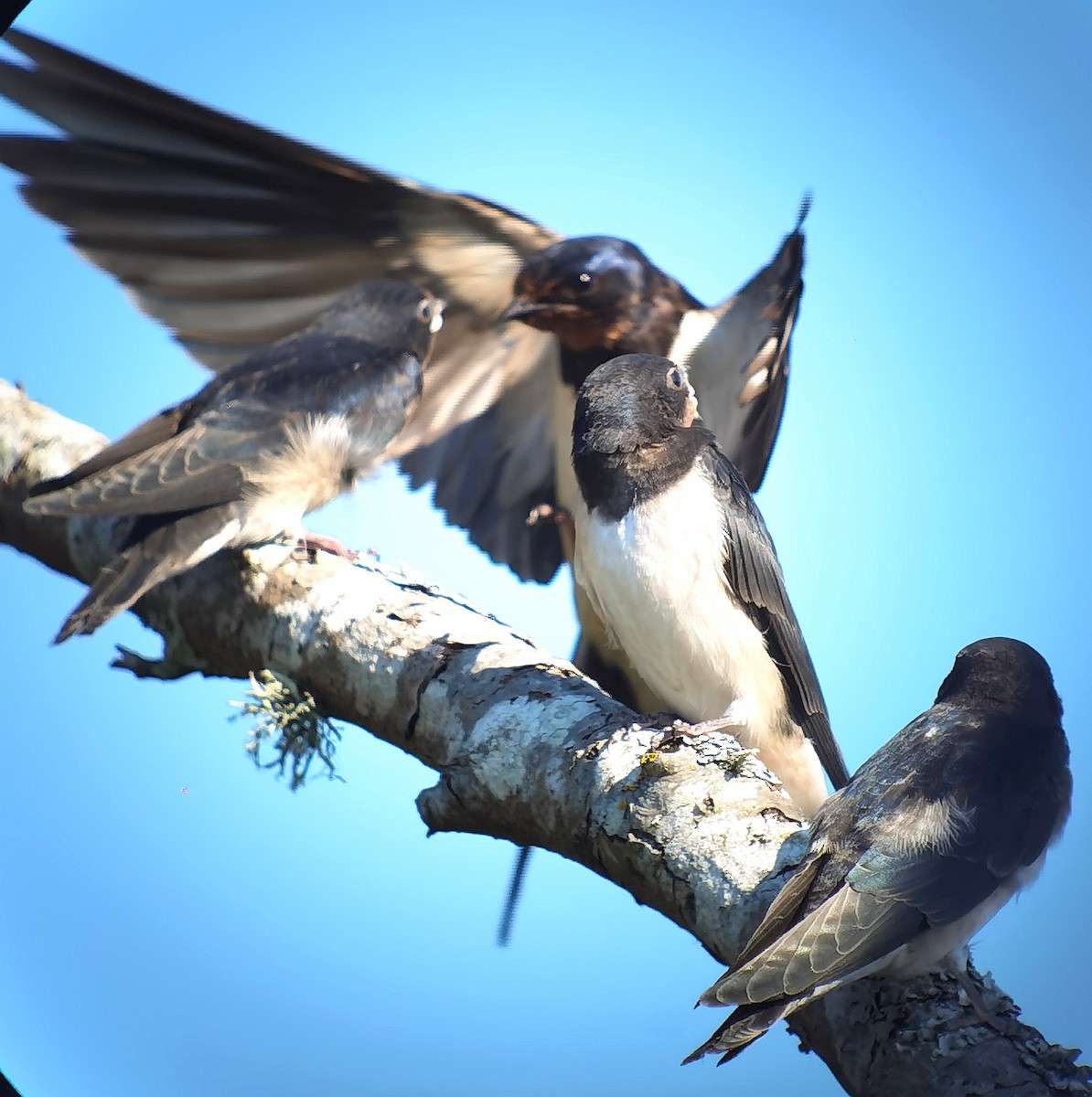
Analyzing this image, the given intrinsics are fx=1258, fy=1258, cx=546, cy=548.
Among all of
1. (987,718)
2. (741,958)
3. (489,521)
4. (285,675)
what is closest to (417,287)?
(489,521)

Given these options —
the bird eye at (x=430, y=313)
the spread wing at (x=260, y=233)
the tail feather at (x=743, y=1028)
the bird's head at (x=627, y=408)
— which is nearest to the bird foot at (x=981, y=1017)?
the tail feather at (x=743, y=1028)

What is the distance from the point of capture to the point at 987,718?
90 cm

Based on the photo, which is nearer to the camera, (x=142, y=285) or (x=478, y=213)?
(x=142, y=285)

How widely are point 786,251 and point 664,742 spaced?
620mm

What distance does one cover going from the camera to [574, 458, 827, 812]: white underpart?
49.4 inches

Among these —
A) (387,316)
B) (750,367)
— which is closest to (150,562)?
(387,316)

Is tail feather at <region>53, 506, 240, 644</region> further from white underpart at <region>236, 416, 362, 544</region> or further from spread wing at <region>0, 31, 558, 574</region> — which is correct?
spread wing at <region>0, 31, 558, 574</region>

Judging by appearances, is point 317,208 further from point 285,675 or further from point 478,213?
point 285,675

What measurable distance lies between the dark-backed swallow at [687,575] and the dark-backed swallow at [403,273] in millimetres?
259

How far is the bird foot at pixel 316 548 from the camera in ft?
4.62

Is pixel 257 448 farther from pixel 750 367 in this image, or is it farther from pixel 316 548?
pixel 750 367

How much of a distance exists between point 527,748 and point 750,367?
844 mm

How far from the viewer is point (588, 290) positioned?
5.90ft

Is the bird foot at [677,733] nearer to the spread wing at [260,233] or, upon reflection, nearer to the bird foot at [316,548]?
the bird foot at [316,548]
